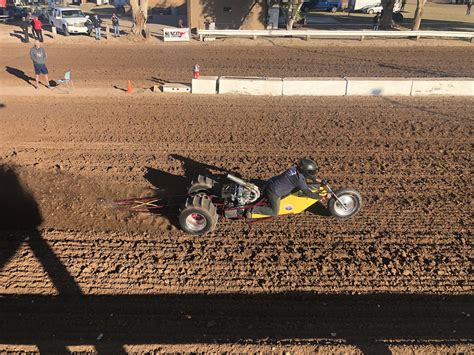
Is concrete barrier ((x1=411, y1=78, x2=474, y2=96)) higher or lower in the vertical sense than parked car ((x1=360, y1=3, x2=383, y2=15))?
lower

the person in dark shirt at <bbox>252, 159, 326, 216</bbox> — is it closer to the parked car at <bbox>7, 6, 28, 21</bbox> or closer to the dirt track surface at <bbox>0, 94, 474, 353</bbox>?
the dirt track surface at <bbox>0, 94, 474, 353</bbox>

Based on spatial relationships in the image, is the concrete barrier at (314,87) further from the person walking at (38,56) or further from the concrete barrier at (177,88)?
the person walking at (38,56)

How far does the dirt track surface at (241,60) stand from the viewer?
17.2m

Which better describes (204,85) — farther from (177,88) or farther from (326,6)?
(326,6)

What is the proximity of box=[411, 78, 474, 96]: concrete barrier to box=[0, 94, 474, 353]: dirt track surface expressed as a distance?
316 cm

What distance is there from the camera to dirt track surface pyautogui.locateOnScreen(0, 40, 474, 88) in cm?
1725

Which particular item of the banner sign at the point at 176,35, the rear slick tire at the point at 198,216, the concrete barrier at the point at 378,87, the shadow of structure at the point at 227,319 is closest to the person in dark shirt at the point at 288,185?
the rear slick tire at the point at 198,216

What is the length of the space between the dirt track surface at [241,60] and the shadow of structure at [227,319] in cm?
1159

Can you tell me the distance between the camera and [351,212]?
755cm

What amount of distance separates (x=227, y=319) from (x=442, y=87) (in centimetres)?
1299

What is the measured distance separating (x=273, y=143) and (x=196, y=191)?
3.72 m

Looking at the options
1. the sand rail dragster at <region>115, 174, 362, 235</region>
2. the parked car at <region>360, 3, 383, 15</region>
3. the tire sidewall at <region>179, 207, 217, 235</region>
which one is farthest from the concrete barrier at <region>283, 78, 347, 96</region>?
the parked car at <region>360, 3, 383, 15</region>

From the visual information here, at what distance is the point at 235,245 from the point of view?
22.7 feet

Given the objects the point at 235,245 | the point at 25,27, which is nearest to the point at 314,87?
the point at 235,245
